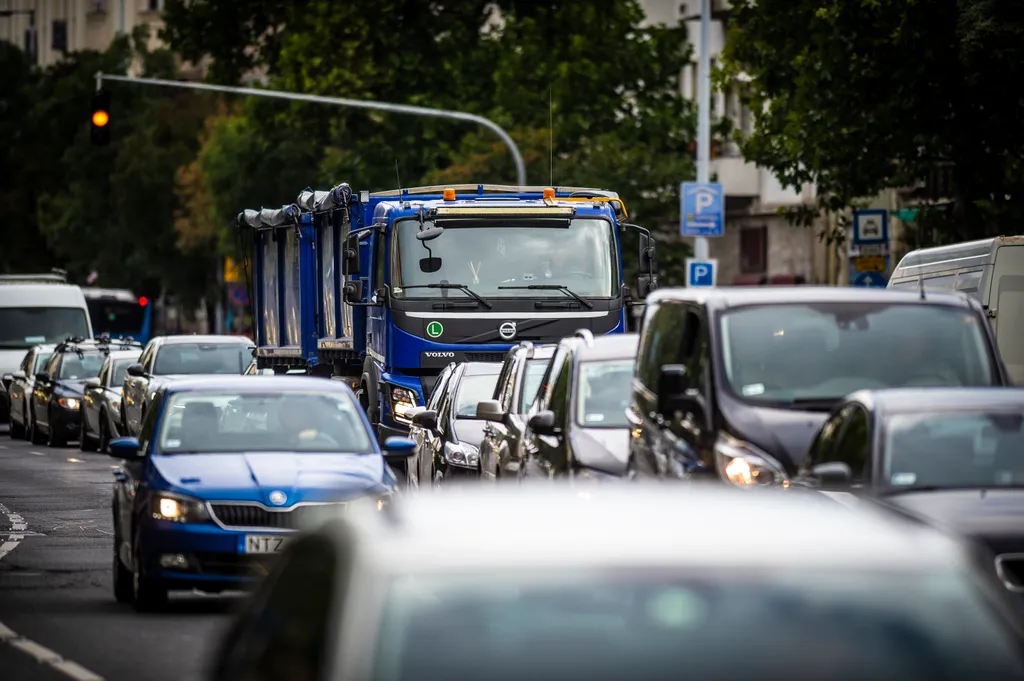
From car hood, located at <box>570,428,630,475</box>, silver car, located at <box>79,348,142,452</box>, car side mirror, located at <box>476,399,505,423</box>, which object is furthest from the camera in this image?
silver car, located at <box>79,348,142,452</box>

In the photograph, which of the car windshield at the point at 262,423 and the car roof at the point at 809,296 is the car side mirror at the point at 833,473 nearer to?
the car roof at the point at 809,296

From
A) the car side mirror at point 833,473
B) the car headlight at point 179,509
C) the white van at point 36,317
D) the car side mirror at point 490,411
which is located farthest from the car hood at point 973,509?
the white van at point 36,317

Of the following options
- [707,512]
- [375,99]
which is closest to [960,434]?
[707,512]

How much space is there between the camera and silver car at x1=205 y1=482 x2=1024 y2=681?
4062 mm

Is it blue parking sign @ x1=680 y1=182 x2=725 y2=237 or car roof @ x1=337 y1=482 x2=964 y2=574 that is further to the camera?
blue parking sign @ x1=680 y1=182 x2=725 y2=237

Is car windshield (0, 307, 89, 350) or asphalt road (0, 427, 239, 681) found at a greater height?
car windshield (0, 307, 89, 350)

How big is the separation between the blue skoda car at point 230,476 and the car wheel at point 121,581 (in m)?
0.01

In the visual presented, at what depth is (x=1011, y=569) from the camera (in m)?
10.3

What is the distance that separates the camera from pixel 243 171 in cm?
6944

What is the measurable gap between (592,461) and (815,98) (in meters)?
18.8

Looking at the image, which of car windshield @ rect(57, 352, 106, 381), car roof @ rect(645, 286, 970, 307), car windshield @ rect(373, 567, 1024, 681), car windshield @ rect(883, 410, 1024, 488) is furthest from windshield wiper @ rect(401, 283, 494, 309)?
car windshield @ rect(373, 567, 1024, 681)

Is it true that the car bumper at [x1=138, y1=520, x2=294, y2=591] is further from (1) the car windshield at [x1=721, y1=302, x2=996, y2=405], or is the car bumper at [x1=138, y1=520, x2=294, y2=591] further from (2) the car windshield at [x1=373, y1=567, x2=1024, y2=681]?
(2) the car windshield at [x1=373, y1=567, x2=1024, y2=681]

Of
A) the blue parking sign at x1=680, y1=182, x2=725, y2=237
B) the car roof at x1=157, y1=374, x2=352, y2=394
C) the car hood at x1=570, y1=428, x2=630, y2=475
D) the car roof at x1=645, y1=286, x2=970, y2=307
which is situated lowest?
the car hood at x1=570, y1=428, x2=630, y2=475

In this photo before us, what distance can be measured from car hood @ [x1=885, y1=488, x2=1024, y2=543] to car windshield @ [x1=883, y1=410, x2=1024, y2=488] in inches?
5.4
